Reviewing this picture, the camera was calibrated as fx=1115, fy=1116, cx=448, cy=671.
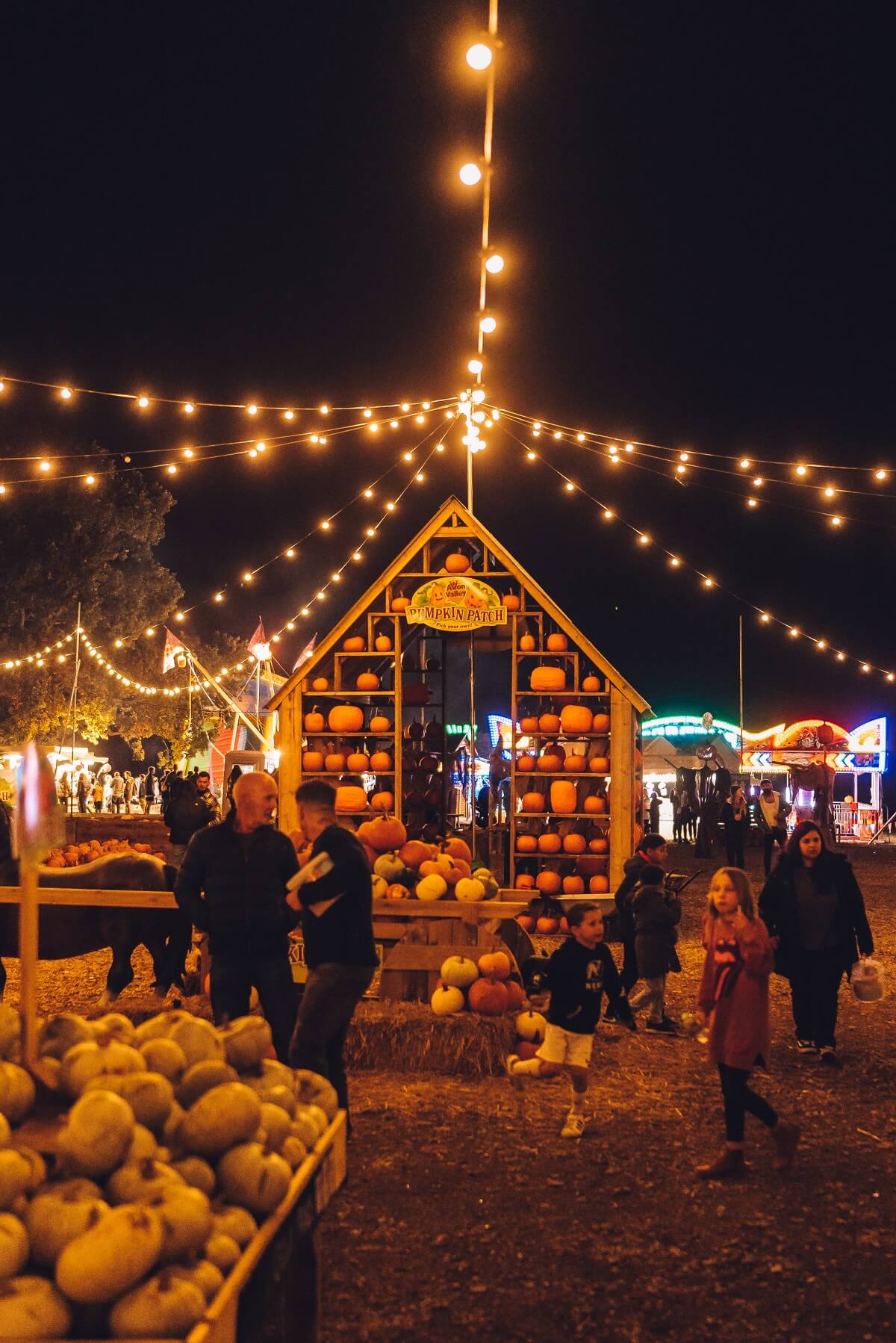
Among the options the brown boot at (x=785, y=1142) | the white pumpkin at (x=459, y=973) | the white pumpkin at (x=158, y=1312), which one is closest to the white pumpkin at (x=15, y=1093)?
the white pumpkin at (x=158, y=1312)

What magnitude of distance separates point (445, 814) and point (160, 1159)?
11.5 m

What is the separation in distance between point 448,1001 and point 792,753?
26.7 m

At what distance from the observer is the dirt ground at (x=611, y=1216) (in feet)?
13.7

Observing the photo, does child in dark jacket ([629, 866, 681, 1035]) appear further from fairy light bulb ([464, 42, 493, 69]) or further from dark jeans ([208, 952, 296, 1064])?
fairy light bulb ([464, 42, 493, 69])

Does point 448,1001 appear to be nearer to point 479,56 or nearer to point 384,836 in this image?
point 384,836

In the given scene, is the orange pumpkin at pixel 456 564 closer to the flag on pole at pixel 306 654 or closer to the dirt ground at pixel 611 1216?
the flag on pole at pixel 306 654

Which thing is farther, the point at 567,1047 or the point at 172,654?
the point at 172,654

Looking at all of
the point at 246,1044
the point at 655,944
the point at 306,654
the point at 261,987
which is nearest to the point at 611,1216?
the point at 261,987

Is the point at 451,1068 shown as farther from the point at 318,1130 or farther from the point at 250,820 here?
the point at 318,1130

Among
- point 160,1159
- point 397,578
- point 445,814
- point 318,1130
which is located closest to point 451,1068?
point 318,1130

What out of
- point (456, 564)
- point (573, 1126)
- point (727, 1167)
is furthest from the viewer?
point (456, 564)

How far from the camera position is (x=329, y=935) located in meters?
5.56

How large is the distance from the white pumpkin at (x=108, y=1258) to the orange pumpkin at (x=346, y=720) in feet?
38.7

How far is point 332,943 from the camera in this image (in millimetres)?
5551
